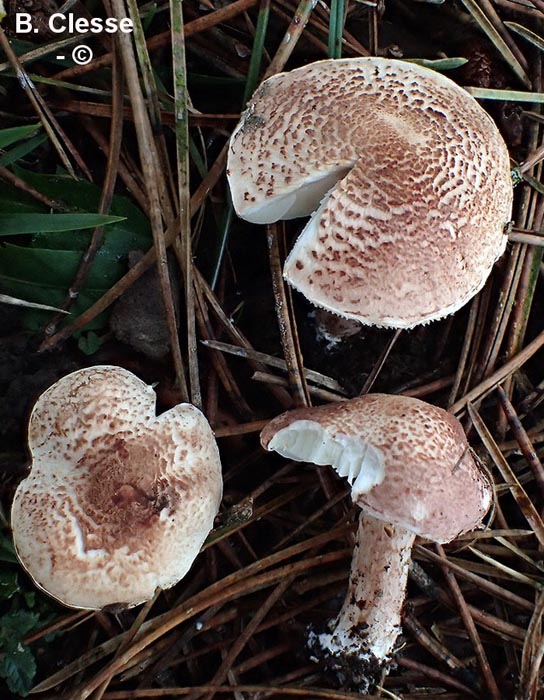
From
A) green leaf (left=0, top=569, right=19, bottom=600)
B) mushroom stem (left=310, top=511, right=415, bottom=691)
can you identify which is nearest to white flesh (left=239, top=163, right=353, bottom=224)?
mushroom stem (left=310, top=511, right=415, bottom=691)

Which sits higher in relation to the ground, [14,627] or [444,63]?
[444,63]

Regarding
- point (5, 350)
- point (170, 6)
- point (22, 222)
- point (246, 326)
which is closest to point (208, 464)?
point (246, 326)

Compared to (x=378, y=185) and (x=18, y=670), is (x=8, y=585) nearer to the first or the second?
(x=18, y=670)

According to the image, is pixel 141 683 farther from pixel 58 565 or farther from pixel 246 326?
pixel 246 326

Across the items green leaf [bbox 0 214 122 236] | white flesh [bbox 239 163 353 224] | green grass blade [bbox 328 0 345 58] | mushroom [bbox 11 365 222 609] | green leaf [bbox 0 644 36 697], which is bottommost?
green leaf [bbox 0 644 36 697]

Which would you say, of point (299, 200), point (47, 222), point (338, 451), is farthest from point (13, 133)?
point (338, 451)

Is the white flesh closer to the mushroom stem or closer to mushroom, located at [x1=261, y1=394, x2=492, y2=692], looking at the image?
mushroom, located at [x1=261, y1=394, x2=492, y2=692]

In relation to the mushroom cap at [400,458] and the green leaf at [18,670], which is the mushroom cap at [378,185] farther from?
the green leaf at [18,670]
